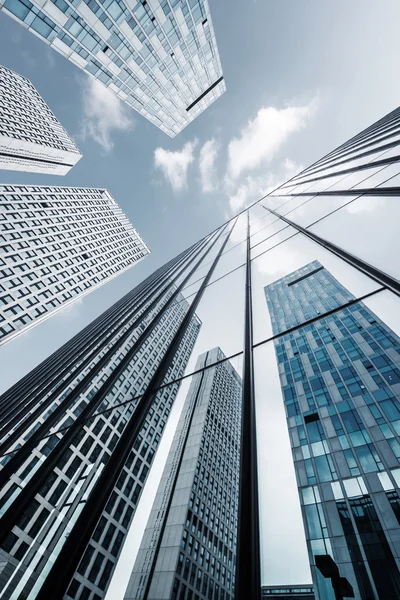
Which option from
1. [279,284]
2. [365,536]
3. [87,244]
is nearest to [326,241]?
[365,536]

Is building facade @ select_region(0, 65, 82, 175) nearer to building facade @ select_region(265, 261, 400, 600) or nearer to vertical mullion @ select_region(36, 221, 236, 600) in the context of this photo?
building facade @ select_region(265, 261, 400, 600)

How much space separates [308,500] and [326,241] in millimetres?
26688

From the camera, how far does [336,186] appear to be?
10.4 m

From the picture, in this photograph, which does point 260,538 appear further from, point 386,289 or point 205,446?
point 205,446

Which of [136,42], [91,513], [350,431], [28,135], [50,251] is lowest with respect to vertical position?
[91,513]

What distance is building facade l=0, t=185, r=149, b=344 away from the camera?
2386 inches

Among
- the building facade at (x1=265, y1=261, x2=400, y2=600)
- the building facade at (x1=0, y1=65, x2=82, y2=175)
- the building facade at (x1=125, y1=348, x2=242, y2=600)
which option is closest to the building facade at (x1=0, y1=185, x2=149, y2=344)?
the building facade at (x1=0, y1=65, x2=82, y2=175)

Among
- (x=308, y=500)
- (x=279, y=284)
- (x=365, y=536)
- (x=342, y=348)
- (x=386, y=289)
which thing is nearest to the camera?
(x=386, y=289)

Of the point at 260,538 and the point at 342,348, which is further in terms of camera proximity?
the point at 342,348

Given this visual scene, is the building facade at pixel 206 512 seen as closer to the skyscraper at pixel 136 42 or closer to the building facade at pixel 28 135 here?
the skyscraper at pixel 136 42

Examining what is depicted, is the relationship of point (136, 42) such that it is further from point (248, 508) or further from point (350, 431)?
point (350, 431)

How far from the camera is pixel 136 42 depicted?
127 ft

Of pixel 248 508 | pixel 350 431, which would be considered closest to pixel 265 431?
pixel 248 508

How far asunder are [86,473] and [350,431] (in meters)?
32.3
